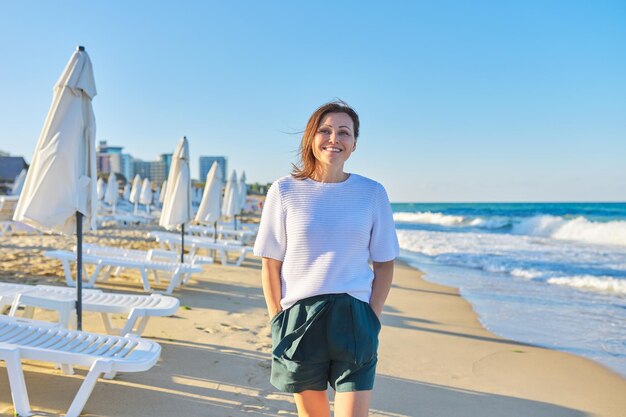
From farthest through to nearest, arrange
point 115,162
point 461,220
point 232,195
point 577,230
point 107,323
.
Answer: point 115,162, point 461,220, point 577,230, point 232,195, point 107,323

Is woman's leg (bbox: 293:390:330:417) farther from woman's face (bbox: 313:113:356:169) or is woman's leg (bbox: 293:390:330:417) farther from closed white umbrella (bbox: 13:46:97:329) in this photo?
closed white umbrella (bbox: 13:46:97:329)

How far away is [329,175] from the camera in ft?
6.25

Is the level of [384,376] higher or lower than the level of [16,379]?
lower

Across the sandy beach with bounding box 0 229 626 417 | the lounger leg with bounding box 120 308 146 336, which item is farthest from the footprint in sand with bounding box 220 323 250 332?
the lounger leg with bounding box 120 308 146 336

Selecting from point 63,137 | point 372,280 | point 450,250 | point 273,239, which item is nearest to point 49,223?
point 63,137

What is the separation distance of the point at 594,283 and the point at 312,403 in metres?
10.6

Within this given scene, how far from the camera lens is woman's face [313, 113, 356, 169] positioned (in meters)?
1.89

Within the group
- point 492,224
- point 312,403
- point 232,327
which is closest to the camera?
point 312,403

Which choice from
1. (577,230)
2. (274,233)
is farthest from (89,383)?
(577,230)

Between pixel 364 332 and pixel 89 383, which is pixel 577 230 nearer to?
pixel 89 383

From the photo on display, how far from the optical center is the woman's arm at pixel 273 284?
1.90 m

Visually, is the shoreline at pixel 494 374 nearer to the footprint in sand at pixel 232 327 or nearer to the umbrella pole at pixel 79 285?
the footprint in sand at pixel 232 327

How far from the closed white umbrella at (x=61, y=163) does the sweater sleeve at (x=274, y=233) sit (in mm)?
2718

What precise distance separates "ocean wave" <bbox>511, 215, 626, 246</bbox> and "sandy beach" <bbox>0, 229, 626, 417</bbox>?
2157 cm
